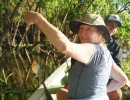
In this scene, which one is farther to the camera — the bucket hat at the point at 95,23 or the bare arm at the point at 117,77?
the bare arm at the point at 117,77

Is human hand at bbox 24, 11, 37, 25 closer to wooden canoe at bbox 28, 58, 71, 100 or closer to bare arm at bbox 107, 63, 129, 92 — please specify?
bare arm at bbox 107, 63, 129, 92

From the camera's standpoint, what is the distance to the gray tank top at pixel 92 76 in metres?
2.14

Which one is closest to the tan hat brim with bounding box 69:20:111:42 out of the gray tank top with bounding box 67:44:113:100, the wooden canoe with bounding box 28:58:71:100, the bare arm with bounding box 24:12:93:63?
the gray tank top with bounding box 67:44:113:100

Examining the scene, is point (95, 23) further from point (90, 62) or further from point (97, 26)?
point (90, 62)

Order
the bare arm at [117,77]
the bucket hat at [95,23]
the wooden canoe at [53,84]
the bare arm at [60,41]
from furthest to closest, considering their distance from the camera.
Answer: the wooden canoe at [53,84], the bare arm at [117,77], the bucket hat at [95,23], the bare arm at [60,41]

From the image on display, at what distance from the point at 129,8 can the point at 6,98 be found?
6.47 metres

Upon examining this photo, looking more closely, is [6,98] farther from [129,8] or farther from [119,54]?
[129,8]

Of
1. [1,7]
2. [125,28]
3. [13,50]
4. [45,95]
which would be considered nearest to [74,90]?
[45,95]

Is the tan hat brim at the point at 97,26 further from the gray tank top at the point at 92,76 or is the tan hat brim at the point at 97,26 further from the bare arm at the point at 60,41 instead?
the bare arm at the point at 60,41

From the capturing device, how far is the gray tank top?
2.14 meters

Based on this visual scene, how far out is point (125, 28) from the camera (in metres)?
11.7

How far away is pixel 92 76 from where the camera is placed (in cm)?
217

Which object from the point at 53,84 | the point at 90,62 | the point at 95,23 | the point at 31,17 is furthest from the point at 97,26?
the point at 53,84

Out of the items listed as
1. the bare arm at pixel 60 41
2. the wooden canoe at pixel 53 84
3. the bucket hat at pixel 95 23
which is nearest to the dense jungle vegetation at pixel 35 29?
the wooden canoe at pixel 53 84
